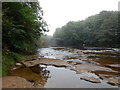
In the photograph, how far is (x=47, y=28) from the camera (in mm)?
15320

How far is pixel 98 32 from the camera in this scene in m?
40.7

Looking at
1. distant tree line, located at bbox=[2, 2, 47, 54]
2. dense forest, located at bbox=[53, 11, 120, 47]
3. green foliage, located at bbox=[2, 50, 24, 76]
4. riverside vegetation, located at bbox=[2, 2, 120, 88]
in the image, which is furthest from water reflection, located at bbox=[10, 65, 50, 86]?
dense forest, located at bbox=[53, 11, 120, 47]

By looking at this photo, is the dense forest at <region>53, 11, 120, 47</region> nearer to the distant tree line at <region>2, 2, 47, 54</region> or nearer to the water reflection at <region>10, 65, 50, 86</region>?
the distant tree line at <region>2, 2, 47, 54</region>

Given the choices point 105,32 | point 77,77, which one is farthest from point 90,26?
point 77,77

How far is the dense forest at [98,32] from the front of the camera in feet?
115

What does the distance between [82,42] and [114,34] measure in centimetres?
1543

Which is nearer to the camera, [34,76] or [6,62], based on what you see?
[34,76]

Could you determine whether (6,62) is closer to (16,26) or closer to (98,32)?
(16,26)

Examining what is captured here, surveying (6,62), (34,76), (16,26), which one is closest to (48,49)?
(16,26)

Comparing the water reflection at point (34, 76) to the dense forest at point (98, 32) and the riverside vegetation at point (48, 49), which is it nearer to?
the riverside vegetation at point (48, 49)

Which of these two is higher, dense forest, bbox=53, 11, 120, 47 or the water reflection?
dense forest, bbox=53, 11, 120, 47

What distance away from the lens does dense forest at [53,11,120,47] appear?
115 feet

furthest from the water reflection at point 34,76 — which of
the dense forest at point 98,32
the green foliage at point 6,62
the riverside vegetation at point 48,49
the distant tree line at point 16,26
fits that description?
the dense forest at point 98,32

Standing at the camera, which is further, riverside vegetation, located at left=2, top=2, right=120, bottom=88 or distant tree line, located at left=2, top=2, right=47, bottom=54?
distant tree line, located at left=2, top=2, right=47, bottom=54
